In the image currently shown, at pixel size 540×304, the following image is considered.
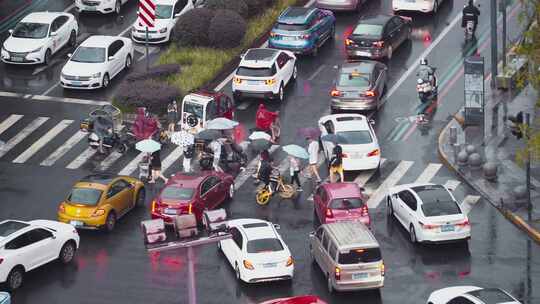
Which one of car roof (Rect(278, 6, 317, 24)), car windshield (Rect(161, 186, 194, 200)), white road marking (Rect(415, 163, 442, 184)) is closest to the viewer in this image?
car windshield (Rect(161, 186, 194, 200))

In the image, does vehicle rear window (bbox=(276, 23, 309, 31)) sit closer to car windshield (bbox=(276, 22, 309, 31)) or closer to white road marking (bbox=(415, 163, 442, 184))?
car windshield (bbox=(276, 22, 309, 31))

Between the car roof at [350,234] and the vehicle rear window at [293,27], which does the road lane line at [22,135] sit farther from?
the car roof at [350,234]

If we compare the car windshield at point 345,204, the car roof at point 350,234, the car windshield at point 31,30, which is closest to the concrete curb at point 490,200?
the car windshield at point 345,204

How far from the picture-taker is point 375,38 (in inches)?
2254

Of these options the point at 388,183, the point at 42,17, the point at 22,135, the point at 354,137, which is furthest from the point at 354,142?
the point at 42,17

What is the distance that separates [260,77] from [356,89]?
164 inches

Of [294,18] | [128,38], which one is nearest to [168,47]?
[128,38]

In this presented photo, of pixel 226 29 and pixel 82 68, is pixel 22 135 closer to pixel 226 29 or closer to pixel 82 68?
pixel 82 68

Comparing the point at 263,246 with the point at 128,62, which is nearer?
the point at 263,246

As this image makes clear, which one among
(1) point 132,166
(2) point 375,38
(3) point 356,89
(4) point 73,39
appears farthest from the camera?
(4) point 73,39

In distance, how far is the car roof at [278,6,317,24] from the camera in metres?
58.4

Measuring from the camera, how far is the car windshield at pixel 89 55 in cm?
5594

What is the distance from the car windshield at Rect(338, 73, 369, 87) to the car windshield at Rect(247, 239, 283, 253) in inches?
597

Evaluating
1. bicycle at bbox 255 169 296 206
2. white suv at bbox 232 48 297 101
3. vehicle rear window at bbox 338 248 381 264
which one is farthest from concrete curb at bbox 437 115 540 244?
white suv at bbox 232 48 297 101
